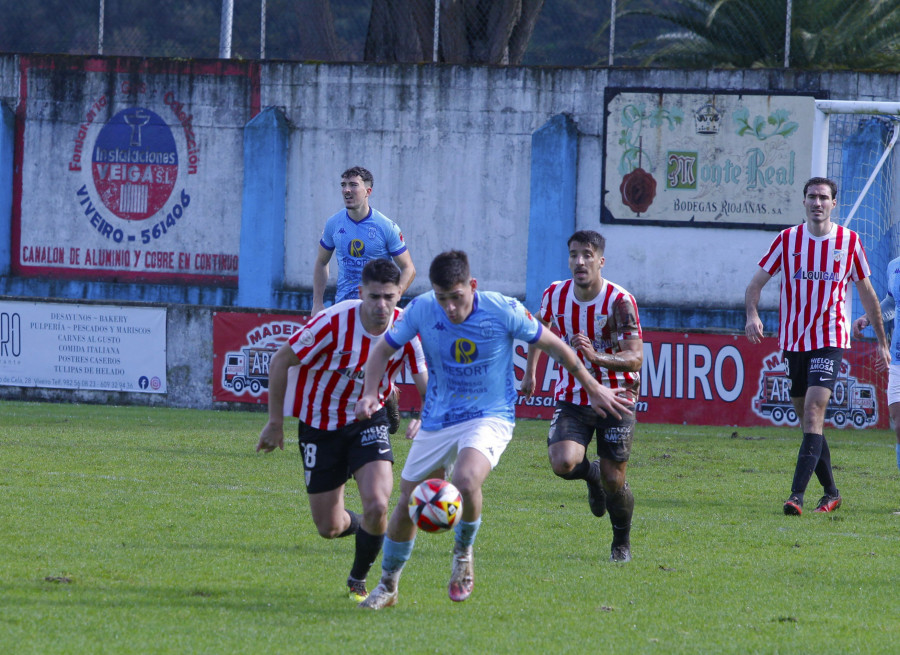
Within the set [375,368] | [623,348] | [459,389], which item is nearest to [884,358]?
[623,348]

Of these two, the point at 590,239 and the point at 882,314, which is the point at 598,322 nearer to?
the point at 590,239

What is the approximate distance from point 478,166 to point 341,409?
14197 mm

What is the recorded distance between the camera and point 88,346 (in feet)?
50.7

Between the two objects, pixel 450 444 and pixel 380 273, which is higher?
pixel 380 273

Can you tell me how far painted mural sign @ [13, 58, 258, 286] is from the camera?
810 inches

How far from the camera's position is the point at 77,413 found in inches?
571

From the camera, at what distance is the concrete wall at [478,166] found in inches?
759

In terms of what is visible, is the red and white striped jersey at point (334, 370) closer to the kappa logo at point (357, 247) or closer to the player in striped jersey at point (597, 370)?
the player in striped jersey at point (597, 370)

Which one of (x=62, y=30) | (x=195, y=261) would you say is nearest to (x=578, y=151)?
(x=195, y=261)

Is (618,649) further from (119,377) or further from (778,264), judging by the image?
(119,377)

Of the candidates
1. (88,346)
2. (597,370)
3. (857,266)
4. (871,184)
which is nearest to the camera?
(597,370)

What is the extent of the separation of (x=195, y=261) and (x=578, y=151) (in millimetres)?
6968

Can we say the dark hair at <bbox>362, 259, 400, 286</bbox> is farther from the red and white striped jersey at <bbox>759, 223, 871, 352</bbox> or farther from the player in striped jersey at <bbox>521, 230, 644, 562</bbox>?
the red and white striped jersey at <bbox>759, 223, 871, 352</bbox>

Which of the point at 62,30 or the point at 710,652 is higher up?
the point at 62,30
